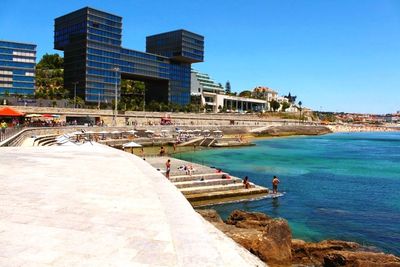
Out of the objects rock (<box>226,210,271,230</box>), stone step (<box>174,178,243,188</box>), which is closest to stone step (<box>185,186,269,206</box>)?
stone step (<box>174,178,243,188</box>)

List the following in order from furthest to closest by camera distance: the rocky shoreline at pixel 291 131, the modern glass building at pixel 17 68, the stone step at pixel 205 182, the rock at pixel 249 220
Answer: the modern glass building at pixel 17 68 → the rocky shoreline at pixel 291 131 → the stone step at pixel 205 182 → the rock at pixel 249 220

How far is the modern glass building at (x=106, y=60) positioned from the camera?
13538 centimetres

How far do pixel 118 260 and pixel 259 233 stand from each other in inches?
306

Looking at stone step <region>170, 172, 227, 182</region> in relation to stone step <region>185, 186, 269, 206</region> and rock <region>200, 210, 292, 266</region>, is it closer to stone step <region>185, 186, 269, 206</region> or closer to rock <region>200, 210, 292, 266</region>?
stone step <region>185, 186, 269, 206</region>

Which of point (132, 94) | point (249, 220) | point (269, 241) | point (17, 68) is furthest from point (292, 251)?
point (132, 94)

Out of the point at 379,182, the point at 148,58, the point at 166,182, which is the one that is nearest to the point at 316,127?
the point at 148,58

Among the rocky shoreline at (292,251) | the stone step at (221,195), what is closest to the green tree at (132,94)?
the stone step at (221,195)

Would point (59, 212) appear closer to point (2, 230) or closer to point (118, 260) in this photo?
point (2, 230)

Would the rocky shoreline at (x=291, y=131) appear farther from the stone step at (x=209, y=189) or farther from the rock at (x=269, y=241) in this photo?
the rock at (x=269, y=241)

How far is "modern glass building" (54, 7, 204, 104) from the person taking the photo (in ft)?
444

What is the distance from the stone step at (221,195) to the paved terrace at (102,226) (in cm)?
758

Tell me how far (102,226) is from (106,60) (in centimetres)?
13442

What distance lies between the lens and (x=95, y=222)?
39.6 ft

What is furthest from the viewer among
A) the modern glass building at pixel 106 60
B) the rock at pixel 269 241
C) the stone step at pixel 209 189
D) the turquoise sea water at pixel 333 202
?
the modern glass building at pixel 106 60
